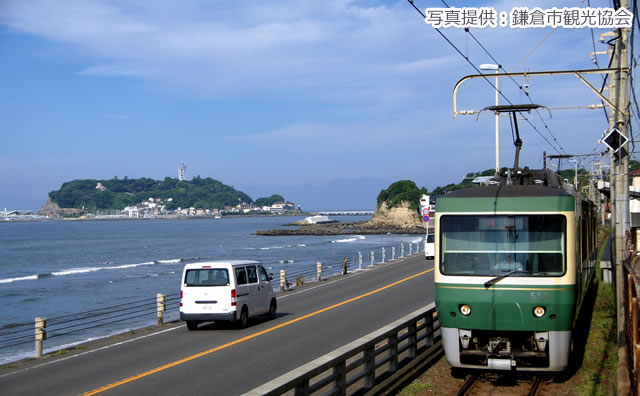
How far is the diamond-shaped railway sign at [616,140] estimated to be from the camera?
42.4 feet

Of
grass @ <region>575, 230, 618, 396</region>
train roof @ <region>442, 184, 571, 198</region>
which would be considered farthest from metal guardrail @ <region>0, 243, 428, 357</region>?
grass @ <region>575, 230, 618, 396</region>

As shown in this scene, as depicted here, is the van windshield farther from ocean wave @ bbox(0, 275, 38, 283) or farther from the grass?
ocean wave @ bbox(0, 275, 38, 283)

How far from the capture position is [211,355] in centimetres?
1455

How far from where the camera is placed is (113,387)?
11656 mm

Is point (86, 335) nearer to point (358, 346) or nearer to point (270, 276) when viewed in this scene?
point (270, 276)

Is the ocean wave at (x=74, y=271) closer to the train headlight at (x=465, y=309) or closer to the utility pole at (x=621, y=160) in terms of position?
the train headlight at (x=465, y=309)

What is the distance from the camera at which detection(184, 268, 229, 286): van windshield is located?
18.4m

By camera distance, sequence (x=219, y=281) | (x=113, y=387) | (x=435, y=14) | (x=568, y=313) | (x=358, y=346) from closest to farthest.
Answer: (x=358, y=346) → (x=568, y=313) → (x=113, y=387) → (x=435, y=14) → (x=219, y=281)

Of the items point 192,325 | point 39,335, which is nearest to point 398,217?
point 192,325

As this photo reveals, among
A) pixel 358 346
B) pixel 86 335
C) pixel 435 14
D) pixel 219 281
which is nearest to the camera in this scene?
pixel 358 346

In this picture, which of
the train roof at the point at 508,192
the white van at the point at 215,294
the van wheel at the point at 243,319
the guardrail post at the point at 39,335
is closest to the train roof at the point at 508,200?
the train roof at the point at 508,192

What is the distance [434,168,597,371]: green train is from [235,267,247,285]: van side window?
29.6ft

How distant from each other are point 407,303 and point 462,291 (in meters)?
12.6

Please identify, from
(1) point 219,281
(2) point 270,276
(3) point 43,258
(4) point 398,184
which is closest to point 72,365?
(1) point 219,281
